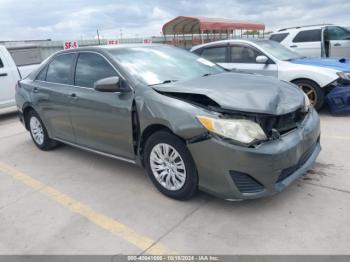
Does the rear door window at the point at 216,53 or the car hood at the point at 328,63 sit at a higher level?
the rear door window at the point at 216,53

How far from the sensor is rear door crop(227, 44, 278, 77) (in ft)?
22.2

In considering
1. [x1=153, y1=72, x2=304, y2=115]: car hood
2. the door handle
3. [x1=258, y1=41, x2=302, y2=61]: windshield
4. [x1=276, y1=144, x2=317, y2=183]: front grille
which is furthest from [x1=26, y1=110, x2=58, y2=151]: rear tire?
[x1=258, y1=41, x2=302, y2=61]: windshield

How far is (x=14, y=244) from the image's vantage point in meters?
3.00

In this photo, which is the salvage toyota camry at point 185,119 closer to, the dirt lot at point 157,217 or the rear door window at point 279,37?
the dirt lot at point 157,217

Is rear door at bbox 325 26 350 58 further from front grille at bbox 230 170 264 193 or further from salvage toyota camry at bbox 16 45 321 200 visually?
front grille at bbox 230 170 264 193

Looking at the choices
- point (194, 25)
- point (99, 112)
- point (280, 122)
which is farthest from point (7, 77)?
point (194, 25)

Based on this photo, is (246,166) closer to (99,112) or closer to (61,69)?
(99,112)

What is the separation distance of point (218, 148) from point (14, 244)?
1.98 m

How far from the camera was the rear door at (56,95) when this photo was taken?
452cm

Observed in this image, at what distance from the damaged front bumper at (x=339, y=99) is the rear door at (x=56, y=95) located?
451 centimetres

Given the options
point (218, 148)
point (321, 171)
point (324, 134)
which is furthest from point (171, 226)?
point (324, 134)

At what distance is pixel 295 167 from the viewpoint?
3193 millimetres

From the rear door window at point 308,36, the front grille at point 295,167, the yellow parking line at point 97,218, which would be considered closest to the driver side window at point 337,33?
the rear door window at point 308,36

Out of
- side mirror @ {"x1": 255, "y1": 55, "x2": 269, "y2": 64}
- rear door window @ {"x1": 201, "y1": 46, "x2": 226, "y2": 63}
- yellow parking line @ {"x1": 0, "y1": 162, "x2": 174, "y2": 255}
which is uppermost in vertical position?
rear door window @ {"x1": 201, "y1": 46, "x2": 226, "y2": 63}
